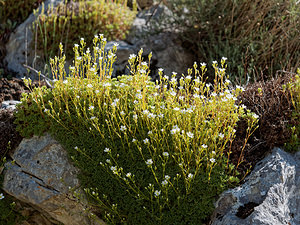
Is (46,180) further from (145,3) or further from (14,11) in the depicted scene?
(145,3)

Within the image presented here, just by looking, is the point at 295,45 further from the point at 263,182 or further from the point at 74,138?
the point at 74,138

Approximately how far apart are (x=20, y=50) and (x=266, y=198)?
538cm

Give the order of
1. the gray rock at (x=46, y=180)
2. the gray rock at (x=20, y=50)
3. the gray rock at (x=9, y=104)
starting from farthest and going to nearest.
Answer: the gray rock at (x=20, y=50)
the gray rock at (x=9, y=104)
the gray rock at (x=46, y=180)

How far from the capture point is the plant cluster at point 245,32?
5438 mm

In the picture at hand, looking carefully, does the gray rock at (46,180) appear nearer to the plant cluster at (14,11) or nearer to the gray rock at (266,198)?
the gray rock at (266,198)

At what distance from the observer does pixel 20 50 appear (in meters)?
6.66

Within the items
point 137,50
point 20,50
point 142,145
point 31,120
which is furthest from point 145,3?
point 142,145

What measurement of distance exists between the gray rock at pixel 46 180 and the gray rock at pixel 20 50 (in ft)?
10.0

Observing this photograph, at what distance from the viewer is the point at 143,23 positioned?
23.3ft

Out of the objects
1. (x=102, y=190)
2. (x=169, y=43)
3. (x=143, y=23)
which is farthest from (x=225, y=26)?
(x=102, y=190)

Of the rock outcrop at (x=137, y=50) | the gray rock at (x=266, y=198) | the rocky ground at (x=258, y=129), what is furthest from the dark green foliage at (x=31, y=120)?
the rock outcrop at (x=137, y=50)

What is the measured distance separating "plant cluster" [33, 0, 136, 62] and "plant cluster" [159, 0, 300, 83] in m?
1.23

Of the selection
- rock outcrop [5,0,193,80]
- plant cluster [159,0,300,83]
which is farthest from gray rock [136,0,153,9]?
plant cluster [159,0,300,83]

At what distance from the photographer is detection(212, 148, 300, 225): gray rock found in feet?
9.69
